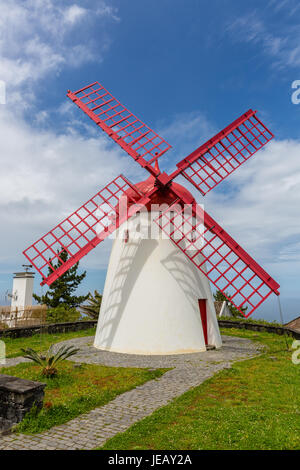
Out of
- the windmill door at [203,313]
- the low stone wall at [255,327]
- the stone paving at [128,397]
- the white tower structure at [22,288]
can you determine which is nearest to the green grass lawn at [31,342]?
the stone paving at [128,397]

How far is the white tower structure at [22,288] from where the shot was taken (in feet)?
65.3

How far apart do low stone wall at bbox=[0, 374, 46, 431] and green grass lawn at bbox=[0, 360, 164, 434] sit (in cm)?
14

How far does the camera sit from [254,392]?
6.41 m

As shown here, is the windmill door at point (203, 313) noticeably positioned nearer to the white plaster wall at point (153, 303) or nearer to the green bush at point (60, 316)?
the white plaster wall at point (153, 303)

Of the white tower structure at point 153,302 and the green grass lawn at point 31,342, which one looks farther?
the green grass lawn at point 31,342

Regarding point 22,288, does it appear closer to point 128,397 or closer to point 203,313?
point 203,313

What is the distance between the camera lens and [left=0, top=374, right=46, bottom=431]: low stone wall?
183 inches

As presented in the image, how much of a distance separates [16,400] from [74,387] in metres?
2.27

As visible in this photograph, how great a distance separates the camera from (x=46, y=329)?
50.4 feet

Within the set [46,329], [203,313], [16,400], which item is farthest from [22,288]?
[16,400]

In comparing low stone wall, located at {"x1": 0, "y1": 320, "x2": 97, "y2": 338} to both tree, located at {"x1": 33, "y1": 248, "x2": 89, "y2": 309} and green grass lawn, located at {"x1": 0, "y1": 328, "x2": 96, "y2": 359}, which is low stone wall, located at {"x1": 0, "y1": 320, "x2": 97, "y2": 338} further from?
tree, located at {"x1": 33, "y1": 248, "x2": 89, "y2": 309}

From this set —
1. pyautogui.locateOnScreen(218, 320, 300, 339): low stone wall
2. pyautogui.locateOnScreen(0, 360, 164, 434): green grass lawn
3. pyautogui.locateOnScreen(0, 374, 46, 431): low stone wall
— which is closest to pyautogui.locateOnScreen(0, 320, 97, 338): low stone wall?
pyautogui.locateOnScreen(0, 360, 164, 434): green grass lawn
